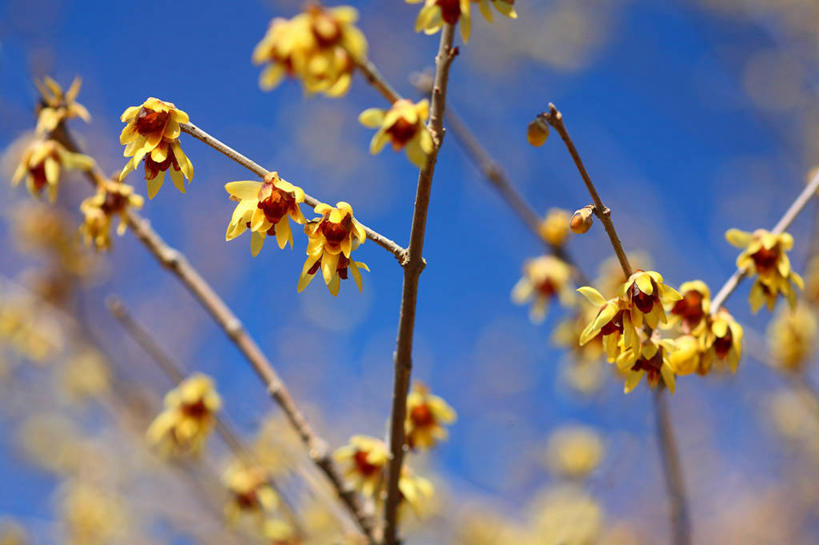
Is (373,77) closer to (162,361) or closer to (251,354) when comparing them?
(251,354)

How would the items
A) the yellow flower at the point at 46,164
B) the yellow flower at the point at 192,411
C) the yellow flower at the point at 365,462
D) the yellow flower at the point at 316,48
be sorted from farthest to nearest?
the yellow flower at the point at 192,411 → the yellow flower at the point at 365,462 → the yellow flower at the point at 46,164 → the yellow flower at the point at 316,48

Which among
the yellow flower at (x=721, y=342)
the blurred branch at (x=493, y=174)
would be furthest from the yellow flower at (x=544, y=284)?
the yellow flower at (x=721, y=342)

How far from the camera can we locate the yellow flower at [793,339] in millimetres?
2939

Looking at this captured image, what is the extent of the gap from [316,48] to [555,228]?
183cm

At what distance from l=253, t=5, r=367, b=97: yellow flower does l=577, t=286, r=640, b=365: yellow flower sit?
0.74 metres

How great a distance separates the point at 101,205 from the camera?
203cm

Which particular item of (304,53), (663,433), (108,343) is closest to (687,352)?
(663,433)

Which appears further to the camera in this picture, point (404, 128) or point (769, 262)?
point (769, 262)

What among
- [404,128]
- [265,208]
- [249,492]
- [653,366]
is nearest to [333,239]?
[265,208]

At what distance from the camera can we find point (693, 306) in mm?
1731

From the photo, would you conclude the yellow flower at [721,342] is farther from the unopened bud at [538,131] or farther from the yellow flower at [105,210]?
the yellow flower at [105,210]

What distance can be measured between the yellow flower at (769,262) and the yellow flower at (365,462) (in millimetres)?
1169

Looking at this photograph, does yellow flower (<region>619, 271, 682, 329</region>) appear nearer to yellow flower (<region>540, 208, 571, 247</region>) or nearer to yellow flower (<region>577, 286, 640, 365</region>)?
yellow flower (<region>577, 286, 640, 365</region>)

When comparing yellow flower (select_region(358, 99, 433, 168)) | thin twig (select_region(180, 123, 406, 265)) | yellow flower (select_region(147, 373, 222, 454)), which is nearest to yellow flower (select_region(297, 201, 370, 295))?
thin twig (select_region(180, 123, 406, 265))
